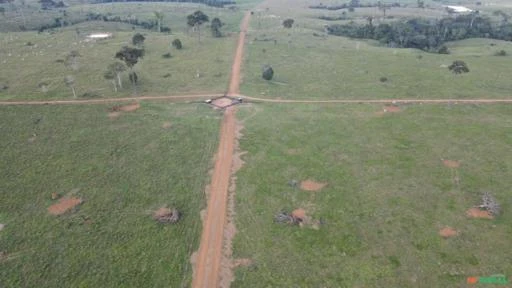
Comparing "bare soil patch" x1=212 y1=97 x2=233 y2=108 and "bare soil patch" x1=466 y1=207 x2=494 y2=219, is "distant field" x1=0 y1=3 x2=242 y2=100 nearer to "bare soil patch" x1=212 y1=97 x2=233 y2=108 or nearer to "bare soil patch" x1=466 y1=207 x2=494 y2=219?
"bare soil patch" x1=212 y1=97 x2=233 y2=108

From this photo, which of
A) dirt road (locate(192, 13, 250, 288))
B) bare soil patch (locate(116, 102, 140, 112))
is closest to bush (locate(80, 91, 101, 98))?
bare soil patch (locate(116, 102, 140, 112))

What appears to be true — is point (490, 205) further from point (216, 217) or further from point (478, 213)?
point (216, 217)

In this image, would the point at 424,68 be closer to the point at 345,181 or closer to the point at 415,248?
the point at 345,181

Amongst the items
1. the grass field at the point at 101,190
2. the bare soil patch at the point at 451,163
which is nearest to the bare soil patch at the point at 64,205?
the grass field at the point at 101,190

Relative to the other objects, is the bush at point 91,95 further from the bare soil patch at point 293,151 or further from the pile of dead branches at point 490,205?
the pile of dead branches at point 490,205

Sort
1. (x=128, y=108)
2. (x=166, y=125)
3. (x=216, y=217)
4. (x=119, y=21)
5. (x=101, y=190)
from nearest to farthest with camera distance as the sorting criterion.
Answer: (x=216, y=217), (x=101, y=190), (x=166, y=125), (x=128, y=108), (x=119, y=21)

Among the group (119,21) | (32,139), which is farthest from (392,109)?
(119,21)
